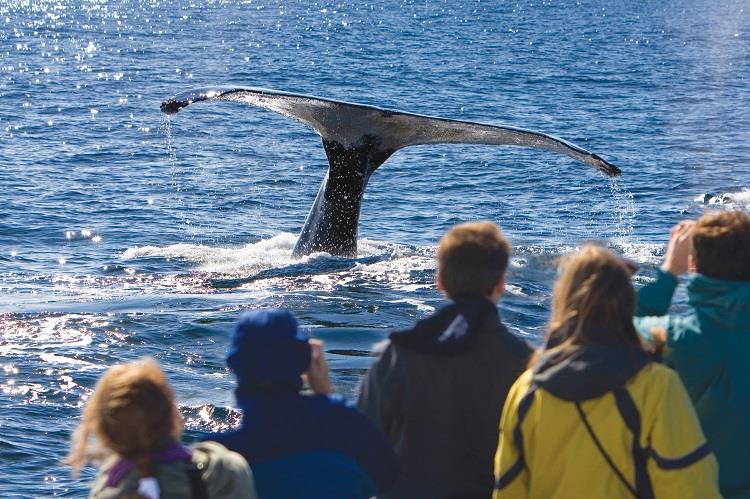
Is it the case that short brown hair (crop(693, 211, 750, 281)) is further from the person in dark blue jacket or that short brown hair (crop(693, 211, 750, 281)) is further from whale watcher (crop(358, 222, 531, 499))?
the person in dark blue jacket

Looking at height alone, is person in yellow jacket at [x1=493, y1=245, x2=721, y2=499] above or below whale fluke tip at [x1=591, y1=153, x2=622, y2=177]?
below

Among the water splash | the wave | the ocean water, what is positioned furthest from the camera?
the wave

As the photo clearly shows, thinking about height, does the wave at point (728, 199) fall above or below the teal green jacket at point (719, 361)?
above

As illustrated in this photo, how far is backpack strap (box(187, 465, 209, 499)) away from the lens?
325 cm

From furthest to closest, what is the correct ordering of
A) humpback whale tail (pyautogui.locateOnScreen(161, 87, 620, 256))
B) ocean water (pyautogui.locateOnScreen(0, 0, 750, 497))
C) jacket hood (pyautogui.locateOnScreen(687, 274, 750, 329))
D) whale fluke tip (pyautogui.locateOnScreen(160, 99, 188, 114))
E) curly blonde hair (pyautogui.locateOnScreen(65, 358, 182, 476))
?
humpback whale tail (pyautogui.locateOnScreen(161, 87, 620, 256)), ocean water (pyautogui.locateOnScreen(0, 0, 750, 497)), whale fluke tip (pyautogui.locateOnScreen(160, 99, 188, 114)), jacket hood (pyautogui.locateOnScreen(687, 274, 750, 329)), curly blonde hair (pyautogui.locateOnScreen(65, 358, 182, 476))

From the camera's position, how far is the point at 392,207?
1964 centimetres

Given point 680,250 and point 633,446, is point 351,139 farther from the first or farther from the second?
point 633,446

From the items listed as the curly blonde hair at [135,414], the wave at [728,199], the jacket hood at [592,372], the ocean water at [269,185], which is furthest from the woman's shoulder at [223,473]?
the wave at [728,199]

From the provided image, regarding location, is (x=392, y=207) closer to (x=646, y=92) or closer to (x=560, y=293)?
(x=560, y=293)

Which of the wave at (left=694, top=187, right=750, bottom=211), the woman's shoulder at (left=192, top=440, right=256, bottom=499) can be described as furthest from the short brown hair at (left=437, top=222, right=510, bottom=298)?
the wave at (left=694, top=187, right=750, bottom=211)

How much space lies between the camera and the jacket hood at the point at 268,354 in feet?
11.7

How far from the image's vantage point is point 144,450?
322 cm

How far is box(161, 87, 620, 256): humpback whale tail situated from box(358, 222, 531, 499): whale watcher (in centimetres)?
616

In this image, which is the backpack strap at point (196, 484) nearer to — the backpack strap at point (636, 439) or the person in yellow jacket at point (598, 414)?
the person in yellow jacket at point (598, 414)
